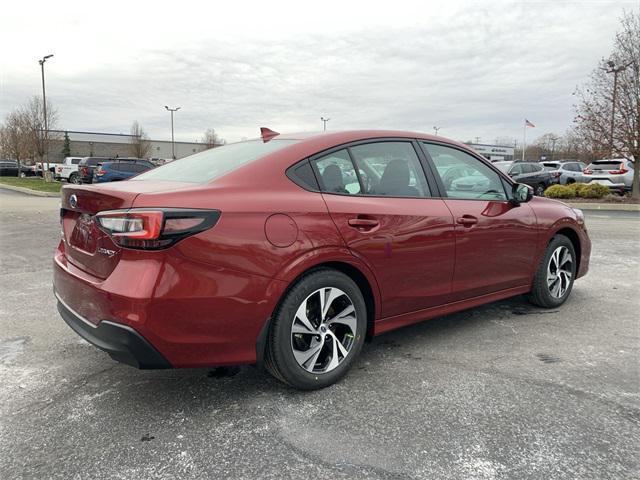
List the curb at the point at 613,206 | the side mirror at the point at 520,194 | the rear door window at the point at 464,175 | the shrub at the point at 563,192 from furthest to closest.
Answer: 1. the shrub at the point at 563,192
2. the curb at the point at 613,206
3. the side mirror at the point at 520,194
4. the rear door window at the point at 464,175

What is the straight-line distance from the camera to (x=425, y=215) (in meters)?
3.44

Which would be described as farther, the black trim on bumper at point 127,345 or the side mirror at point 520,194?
the side mirror at point 520,194

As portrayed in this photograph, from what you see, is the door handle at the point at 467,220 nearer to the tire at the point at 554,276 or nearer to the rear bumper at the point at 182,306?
the tire at the point at 554,276

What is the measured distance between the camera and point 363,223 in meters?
3.10

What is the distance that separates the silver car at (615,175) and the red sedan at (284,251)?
1939cm

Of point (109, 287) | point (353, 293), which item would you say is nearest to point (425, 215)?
point (353, 293)

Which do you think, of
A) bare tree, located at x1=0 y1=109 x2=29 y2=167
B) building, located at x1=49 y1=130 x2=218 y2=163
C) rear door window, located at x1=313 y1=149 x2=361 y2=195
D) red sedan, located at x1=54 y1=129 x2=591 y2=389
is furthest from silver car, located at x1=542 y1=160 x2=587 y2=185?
building, located at x1=49 y1=130 x2=218 y2=163

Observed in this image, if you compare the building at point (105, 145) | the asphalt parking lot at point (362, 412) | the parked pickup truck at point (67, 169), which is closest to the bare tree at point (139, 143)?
the building at point (105, 145)

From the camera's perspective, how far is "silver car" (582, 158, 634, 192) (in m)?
20.3

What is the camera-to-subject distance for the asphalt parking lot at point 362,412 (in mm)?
2289

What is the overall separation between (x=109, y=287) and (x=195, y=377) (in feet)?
3.19

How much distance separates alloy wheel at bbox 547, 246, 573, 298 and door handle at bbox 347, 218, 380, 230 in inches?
88.9

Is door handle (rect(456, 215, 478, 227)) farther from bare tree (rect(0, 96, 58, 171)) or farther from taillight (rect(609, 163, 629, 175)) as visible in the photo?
bare tree (rect(0, 96, 58, 171))

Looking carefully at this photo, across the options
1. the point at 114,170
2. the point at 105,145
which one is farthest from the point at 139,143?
the point at 114,170
